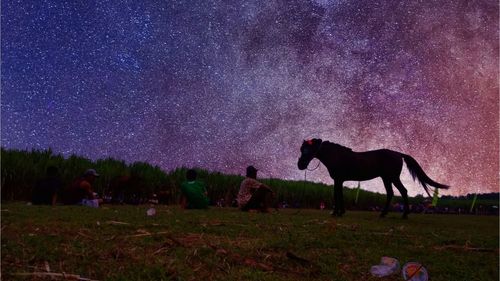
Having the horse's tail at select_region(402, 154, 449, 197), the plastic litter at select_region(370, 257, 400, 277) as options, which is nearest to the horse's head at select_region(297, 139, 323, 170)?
the horse's tail at select_region(402, 154, 449, 197)

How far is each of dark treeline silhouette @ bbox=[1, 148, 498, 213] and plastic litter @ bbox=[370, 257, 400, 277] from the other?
12.5m

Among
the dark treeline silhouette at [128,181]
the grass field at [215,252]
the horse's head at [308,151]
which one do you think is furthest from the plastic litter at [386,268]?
the dark treeline silhouette at [128,181]

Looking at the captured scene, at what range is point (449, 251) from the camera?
592 cm

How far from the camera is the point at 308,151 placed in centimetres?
1327

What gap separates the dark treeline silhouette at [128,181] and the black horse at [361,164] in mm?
4885

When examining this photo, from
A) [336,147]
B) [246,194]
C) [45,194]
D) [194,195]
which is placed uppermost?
[336,147]

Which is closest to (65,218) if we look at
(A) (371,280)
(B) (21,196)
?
(A) (371,280)

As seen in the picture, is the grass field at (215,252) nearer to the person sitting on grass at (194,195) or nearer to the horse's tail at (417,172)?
the person sitting on grass at (194,195)

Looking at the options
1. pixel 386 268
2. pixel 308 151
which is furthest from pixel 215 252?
pixel 308 151

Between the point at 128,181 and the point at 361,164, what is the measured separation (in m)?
8.51

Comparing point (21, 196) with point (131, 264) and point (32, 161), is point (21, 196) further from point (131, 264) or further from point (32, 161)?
point (131, 264)

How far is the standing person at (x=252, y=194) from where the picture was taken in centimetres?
1212

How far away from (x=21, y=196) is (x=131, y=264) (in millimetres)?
12080

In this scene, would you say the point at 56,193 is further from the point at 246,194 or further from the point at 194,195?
the point at 246,194
